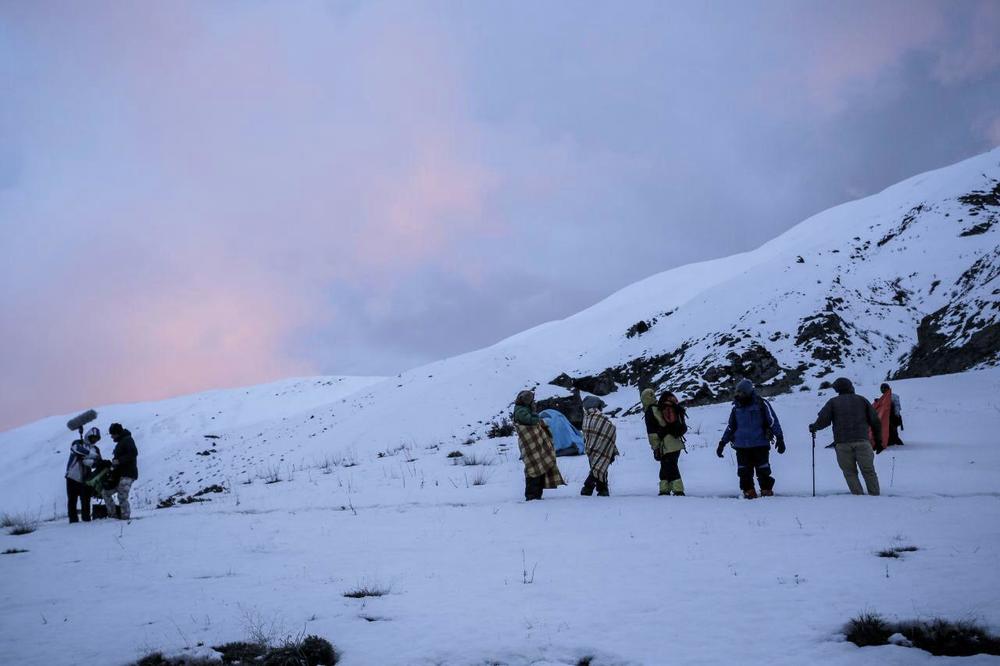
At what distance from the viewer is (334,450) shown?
3161cm

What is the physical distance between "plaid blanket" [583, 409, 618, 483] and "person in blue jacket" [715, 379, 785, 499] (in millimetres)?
2016

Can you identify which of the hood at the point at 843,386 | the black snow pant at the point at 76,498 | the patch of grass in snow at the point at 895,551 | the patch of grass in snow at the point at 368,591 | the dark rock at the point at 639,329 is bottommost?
the patch of grass in snow at the point at 895,551

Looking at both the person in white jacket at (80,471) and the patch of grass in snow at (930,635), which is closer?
the patch of grass in snow at (930,635)

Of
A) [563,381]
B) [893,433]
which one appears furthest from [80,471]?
[563,381]

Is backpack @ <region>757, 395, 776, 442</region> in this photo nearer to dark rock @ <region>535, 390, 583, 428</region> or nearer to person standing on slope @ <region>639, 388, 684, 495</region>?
person standing on slope @ <region>639, 388, 684, 495</region>

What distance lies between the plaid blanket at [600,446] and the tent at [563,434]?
12.7ft

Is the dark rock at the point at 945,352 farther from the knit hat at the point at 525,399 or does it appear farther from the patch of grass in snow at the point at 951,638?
the patch of grass in snow at the point at 951,638

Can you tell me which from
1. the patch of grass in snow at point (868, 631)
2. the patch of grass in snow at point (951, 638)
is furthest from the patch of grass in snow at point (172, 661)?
the patch of grass in snow at point (951, 638)

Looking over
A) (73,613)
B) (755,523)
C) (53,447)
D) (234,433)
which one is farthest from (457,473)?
(53,447)

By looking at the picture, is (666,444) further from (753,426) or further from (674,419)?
(753,426)

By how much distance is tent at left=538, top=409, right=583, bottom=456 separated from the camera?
53.2 feet

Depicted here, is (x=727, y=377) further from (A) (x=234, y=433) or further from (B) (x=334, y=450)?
(A) (x=234, y=433)

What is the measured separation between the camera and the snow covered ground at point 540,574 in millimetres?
4871

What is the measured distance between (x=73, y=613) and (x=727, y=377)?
2880 cm
